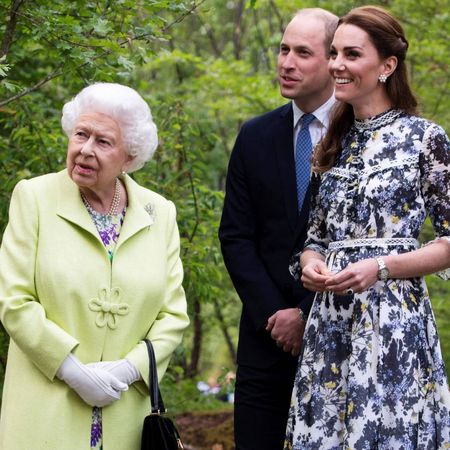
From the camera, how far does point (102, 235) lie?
165 inches

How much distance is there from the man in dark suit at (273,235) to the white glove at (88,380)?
958mm

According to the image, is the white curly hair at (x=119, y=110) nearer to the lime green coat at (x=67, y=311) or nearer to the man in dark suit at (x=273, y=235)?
the lime green coat at (x=67, y=311)

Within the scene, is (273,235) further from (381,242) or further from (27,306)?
(27,306)

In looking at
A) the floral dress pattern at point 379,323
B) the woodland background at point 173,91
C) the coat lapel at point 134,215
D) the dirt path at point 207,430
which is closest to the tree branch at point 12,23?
the woodland background at point 173,91

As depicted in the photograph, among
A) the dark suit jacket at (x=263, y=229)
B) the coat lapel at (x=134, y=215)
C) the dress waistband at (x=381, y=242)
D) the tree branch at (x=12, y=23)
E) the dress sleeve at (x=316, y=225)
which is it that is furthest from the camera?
the tree branch at (x=12, y=23)

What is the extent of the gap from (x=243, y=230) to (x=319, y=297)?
2.25ft

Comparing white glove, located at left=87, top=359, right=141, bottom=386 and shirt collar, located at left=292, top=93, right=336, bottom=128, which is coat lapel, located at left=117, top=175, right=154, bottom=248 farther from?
shirt collar, located at left=292, top=93, right=336, bottom=128

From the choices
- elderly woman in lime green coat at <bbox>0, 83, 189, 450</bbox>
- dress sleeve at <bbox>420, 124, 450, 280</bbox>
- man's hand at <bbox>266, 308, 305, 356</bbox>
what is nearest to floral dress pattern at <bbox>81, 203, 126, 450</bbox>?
elderly woman in lime green coat at <bbox>0, 83, 189, 450</bbox>

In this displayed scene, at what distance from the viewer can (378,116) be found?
4.26 metres

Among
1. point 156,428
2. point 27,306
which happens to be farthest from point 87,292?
point 156,428

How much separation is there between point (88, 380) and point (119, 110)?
1103 millimetres

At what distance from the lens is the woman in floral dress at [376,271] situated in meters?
4.01

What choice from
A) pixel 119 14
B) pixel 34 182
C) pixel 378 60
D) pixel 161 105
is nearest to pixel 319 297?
pixel 378 60

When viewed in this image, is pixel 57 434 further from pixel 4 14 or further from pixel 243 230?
pixel 4 14
